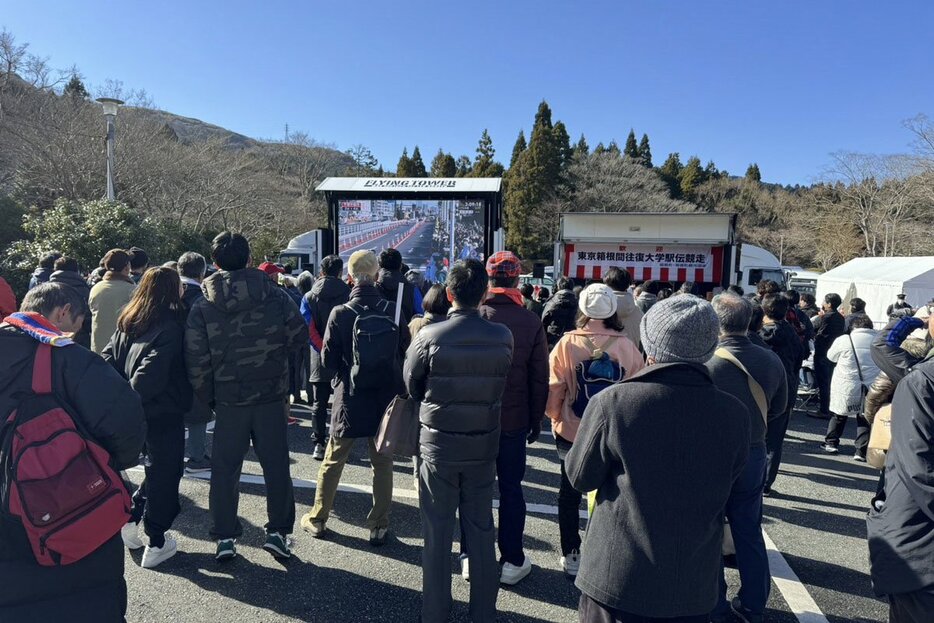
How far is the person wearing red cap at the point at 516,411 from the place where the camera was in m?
3.29

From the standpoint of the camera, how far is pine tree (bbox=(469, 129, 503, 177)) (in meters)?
43.8

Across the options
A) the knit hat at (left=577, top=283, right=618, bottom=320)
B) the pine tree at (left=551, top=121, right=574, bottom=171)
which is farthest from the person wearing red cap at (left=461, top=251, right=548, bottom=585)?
the pine tree at (left=551, top=121, right=574, bottom=171)

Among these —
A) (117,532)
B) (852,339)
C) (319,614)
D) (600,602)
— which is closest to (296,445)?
(319,614)

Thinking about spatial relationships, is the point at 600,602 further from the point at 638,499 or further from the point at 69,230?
the point at 69,230

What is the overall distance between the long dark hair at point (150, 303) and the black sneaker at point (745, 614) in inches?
143

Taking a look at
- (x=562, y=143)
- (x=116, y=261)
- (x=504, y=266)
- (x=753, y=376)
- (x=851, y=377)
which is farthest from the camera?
(x=562, y=143)

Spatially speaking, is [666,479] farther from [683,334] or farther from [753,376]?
[753,376]

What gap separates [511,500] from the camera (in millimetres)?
3311

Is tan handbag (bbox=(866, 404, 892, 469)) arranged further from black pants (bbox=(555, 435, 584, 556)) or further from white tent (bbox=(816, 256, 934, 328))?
white tent (bbox=(816, 256, 934, 328))

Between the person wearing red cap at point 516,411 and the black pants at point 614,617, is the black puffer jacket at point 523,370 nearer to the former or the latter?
the person wearing red cap at point 516,411

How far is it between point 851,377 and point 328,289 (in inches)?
219

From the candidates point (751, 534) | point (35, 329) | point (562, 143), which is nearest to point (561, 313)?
point (751, 534)

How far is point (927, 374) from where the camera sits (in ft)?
6.37

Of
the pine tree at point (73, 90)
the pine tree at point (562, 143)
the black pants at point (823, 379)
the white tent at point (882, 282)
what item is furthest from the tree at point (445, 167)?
the black pants at point (823, 379)
